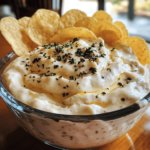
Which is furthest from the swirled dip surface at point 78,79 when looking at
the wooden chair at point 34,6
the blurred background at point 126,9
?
the wooden chair at point 34,6

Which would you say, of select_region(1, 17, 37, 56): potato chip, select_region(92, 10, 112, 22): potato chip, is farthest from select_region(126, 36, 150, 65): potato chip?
select_region(1, 17, 37, 56): potato chip

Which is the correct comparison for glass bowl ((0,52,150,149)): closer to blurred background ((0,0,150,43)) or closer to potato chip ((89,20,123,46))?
potato chip ((89,20,123,46))

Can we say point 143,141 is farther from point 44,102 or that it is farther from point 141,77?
point 44,102

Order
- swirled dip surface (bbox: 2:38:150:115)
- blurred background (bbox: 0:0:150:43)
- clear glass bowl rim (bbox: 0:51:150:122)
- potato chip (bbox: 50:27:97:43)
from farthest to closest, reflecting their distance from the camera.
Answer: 1. blurred background (bbox: 0:0:150:43)
2. potato chip (bbox: 50:27:97:43)
3. swirled dip surface (bbox: 2:38:150:115)
4. clear glass bowl rim (bbox: 0:51:150:122)

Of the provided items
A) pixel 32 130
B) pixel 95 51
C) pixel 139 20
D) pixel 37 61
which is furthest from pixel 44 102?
pixel 139 20

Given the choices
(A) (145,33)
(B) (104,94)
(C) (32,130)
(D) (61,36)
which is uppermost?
(D) (61,36)

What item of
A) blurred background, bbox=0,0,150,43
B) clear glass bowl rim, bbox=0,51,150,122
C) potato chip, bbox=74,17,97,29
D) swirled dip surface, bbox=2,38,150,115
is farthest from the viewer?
blurred background, bbox=0,0,150,43

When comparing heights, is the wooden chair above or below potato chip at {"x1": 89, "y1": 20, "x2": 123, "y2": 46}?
below

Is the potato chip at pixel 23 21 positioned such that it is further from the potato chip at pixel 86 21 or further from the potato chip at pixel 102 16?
the potato chip at pixel 102 16

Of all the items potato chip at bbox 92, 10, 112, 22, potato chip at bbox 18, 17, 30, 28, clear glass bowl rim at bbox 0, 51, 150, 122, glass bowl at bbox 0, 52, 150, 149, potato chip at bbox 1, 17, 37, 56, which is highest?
potato chip at bbox 92, 10, 112, 22
